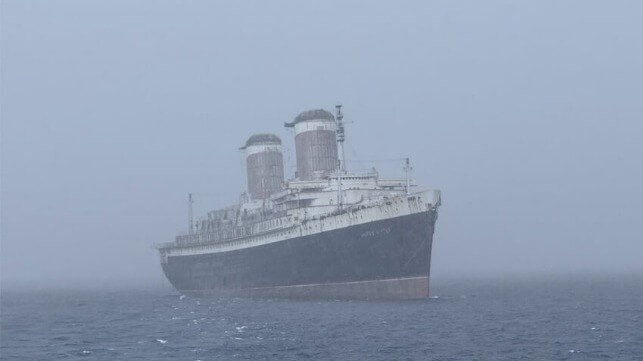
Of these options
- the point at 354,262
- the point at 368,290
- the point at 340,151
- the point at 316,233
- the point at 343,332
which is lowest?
the point at 343,332

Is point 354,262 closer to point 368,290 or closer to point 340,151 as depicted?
point 368,290

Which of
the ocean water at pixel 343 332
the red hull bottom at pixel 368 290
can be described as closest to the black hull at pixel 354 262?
the red hull bottom at pixel 368 290

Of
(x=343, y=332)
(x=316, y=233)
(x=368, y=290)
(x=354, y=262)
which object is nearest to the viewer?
(x=343, y=332)

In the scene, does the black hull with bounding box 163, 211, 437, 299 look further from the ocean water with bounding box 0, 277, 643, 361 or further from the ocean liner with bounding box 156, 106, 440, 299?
the ocean water with bounding box 0, 277, 643, 361

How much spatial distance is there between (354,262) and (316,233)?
3.90 metres

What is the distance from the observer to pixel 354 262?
5584 cm

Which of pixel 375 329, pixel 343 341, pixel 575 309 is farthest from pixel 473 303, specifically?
pixel 343 341

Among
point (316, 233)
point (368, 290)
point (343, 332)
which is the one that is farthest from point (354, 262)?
point (343, 332)

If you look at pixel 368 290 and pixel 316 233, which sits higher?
pixel 316 233

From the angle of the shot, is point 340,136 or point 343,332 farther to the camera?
point 340,136

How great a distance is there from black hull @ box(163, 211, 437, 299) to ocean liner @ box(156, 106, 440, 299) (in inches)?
2.9

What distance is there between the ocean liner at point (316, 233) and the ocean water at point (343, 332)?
7.50ft

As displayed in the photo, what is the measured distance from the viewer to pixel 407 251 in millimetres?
53656

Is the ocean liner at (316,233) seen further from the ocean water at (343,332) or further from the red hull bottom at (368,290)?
the ocean water at (343,332)
